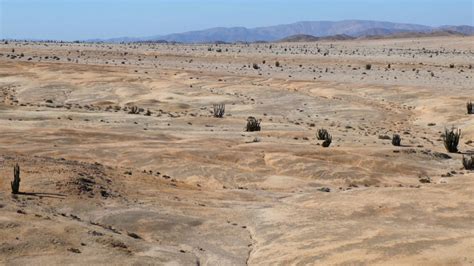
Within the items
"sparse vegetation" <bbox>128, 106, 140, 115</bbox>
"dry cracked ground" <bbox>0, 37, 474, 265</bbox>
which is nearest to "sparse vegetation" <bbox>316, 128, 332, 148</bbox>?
"dry cracked ground" <bbox>0, 37, 474, 265</bbox>

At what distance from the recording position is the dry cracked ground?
12.8 meters

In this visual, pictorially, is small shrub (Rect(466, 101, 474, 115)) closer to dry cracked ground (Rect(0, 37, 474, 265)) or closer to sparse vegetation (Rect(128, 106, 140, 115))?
dry cracked ground (Rect(0, 37, 474, 265))

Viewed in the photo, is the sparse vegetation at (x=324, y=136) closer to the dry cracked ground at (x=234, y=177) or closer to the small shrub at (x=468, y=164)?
the dry cracked ground at (x=234, y=177)

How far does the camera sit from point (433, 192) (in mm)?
18609

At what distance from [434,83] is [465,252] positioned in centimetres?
4021

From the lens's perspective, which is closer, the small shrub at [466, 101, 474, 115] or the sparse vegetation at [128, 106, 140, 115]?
the small shrub at [466, 101, 474, 115]

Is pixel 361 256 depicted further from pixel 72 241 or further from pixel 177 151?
pixel 177 151

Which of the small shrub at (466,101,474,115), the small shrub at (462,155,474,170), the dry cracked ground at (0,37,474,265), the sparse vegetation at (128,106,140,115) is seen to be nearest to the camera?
the dry cracked ground at (0,37,474,265)

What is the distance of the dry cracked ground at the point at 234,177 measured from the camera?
12.8m

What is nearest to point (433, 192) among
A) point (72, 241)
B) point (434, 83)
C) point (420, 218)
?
point (420, 218)

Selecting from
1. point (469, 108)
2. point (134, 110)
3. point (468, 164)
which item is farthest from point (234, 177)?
point (469, 108)

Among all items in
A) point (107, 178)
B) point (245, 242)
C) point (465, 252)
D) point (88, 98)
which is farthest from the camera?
point (88, 98)

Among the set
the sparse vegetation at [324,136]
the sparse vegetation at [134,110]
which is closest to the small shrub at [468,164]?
the sparse vegetation at [324,136]

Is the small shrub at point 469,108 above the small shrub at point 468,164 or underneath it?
above
